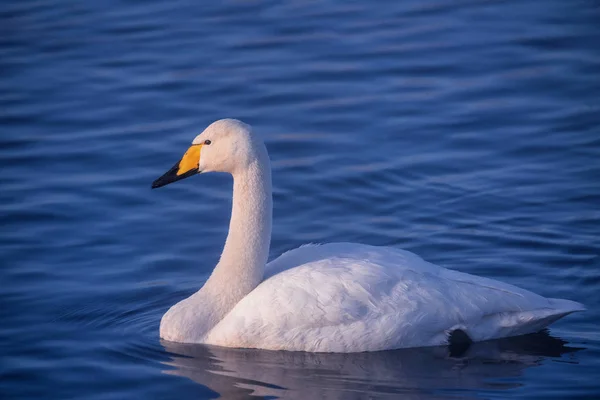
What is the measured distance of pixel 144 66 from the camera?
54.0ft

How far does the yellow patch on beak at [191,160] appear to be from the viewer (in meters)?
9.45

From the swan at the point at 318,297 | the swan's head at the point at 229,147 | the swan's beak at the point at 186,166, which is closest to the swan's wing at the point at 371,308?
the swan at the point at 318,297

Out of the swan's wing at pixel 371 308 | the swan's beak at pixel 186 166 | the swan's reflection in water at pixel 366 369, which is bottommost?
the swan's reflection in water at pixel 366 369

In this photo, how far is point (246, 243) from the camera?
930 centimetres

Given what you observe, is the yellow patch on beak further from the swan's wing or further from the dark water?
the dark water

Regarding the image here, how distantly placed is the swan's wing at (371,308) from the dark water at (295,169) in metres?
0.15

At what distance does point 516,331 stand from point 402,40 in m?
8.39

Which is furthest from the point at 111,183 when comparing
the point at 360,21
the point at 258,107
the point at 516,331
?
the point at 360,21

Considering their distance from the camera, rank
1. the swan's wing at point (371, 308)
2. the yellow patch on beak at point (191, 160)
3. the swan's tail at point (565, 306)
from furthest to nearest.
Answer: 1. the yellow patch on beak at point (191, 160)
2. the swan's tail at point (565, 306)
3. the swan's wing at point (371, 308)

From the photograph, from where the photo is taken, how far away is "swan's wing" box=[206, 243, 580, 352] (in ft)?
29.1

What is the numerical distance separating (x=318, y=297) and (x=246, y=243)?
0.78m

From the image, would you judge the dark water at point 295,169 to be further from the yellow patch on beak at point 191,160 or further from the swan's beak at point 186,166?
the yellow patch on beak at point 191,160

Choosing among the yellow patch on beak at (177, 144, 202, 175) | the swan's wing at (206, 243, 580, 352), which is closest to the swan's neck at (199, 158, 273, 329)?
the swan's wing at (206, 243, 580, 352)

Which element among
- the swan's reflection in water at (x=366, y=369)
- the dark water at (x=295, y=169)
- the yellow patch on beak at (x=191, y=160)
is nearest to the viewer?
the swan's reflection in water at (x=366, y=369)
